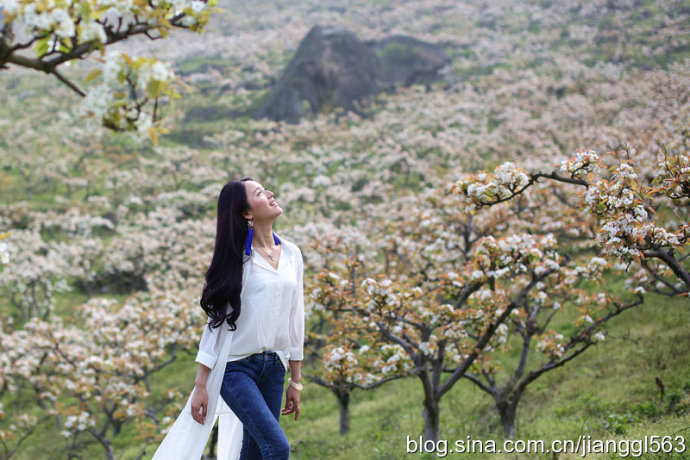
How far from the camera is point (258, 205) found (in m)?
4.30

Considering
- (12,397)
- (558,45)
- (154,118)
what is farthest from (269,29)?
(154,118)

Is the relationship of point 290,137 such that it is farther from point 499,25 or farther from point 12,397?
point 499,25

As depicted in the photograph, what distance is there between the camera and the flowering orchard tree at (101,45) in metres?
2.59

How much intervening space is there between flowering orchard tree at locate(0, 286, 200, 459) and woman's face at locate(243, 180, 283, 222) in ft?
32.8

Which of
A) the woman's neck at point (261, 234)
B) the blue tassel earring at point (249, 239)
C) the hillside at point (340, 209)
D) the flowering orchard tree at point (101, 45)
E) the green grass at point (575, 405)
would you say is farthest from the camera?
the hillside at point (340, 209)

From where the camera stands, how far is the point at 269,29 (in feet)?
323

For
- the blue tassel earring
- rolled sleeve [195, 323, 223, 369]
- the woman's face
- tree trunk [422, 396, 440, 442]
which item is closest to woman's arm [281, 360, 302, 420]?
rolled sleeve [195, 323, 223, 369]

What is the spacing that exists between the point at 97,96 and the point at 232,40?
99113 mm

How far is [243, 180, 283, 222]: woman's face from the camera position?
4.30 meters

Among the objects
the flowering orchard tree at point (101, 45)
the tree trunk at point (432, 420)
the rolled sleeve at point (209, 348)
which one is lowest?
the tree trunk at point (432, 420)

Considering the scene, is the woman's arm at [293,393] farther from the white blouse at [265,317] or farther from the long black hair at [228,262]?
the long black hair at [228,262]

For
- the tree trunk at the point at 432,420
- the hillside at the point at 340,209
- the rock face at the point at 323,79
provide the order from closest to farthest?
the tree trunk at the point at 432,420, the hillside at the point at 340,209, the rock face at the point at 323,79

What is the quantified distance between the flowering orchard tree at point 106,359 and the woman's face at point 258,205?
32.8 feet

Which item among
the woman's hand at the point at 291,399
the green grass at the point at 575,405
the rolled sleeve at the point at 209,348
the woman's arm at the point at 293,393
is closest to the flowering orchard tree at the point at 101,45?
the rolled sleeve at the point at 209,348
